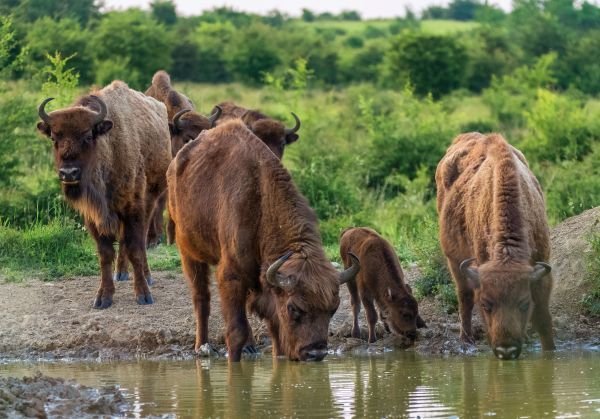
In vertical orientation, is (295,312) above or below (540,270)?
below

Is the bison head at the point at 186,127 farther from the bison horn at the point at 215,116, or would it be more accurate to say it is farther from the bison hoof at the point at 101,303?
the bison hoof at the point at 101,303

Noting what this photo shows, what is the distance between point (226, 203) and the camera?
1040 cm

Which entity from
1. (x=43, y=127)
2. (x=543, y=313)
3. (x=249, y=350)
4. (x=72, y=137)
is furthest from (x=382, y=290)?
(x=43, y=127)

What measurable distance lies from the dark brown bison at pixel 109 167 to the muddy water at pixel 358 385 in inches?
90.0

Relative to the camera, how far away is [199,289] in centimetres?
1174

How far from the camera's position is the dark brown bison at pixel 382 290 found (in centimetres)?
1233

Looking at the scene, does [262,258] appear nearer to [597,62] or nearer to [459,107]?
[459,107]

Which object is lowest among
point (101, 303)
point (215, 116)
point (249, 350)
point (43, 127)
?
point (249, 350)

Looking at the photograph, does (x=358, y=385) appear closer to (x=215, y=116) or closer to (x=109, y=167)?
(x=109, y=167)

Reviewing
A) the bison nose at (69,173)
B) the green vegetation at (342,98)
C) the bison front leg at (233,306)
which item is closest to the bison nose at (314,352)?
the bison front leg at (233,306)

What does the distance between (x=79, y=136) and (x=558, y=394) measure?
251 inches

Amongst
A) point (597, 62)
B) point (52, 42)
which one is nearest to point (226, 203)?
point (52, 42)

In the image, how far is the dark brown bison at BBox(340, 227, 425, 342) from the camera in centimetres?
1233

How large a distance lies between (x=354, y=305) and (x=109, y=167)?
326 cm
